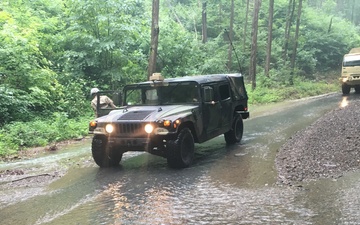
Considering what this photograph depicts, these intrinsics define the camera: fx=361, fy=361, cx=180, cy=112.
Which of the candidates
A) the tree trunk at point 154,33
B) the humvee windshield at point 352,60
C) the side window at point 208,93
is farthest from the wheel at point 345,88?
the side window at point 208,93

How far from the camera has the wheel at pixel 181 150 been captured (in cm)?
714

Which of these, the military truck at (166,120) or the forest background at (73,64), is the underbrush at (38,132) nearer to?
the forest background at (73,64)

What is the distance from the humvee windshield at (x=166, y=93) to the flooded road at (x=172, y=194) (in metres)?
1.40

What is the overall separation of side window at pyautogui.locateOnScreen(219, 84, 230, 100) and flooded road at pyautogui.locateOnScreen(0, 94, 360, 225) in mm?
1458

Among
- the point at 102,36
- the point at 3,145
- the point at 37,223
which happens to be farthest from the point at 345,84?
the point at 37,223

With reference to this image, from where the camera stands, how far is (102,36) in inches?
685

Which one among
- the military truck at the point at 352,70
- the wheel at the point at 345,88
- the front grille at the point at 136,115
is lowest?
the front grille at the point at 136,115

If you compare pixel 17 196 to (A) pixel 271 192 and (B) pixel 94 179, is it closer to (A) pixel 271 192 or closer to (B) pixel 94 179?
(B) pixel 94 179

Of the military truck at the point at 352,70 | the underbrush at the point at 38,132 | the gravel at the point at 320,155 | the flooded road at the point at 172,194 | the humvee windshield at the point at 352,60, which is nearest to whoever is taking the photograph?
the flooded road at the point at 172,194

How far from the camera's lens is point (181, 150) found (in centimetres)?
732

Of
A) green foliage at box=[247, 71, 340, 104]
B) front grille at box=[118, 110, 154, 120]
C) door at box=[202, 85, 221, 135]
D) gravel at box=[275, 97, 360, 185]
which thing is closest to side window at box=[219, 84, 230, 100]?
door at box=[202, 85, 221, 135]

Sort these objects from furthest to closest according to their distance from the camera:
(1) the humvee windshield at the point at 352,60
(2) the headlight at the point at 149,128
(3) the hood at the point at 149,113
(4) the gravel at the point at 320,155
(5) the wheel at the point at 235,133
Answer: (1) the humvee windshield at the point at 352,60, (5) the wheel at the point at 235,133, (3) the hood at the point at 149,113, (2) the headlight at the point at 149,128, (4) the gravel at the point at 320,155

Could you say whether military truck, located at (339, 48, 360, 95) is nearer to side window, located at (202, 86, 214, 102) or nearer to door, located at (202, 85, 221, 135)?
door, located at (202, 85, 221, 135)

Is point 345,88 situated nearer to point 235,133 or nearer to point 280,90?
point 280,90
